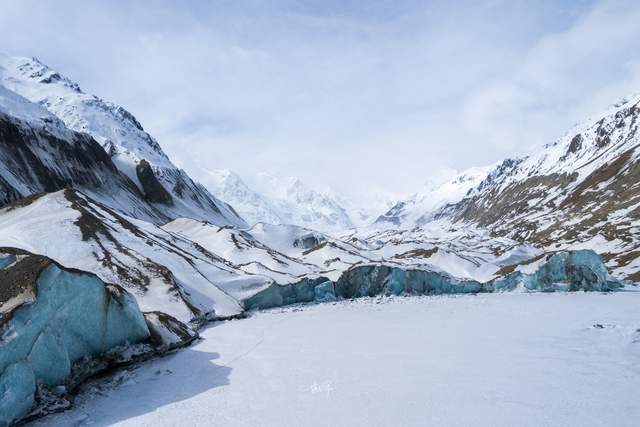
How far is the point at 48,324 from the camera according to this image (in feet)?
50.7

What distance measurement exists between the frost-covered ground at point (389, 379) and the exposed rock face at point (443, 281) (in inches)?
932

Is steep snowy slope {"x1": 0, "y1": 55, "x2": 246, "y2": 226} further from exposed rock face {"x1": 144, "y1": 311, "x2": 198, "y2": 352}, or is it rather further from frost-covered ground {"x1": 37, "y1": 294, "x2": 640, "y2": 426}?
frost-covered ground {"x1": 37, "y1": 294, "x2": 640, "y2": 426}

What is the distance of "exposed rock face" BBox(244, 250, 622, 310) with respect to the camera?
5350 centimetres

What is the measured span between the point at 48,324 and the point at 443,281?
5362 cm

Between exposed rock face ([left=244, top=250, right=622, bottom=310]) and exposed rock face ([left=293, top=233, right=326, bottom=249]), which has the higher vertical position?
exposed rock face ([left=293, top=233, right=326, bottom=249])

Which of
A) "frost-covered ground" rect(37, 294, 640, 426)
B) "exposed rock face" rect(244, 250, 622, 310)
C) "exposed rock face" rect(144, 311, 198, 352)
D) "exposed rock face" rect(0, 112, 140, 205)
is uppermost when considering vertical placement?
"exposed rock face" rect(0, 112, 140, 205)

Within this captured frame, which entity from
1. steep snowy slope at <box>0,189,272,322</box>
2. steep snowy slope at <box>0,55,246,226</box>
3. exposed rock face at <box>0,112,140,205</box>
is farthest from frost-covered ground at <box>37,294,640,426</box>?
steep snowy slope at <box>0,55,246,226</box>

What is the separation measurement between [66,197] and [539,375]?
139 feet

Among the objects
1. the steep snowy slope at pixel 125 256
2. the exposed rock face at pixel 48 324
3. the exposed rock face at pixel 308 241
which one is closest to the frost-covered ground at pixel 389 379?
the exposed rock face at pixel 48 324

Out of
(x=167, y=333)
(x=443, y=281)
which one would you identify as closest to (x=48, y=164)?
(x=443, y=281)

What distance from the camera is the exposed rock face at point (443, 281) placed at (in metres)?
53.5

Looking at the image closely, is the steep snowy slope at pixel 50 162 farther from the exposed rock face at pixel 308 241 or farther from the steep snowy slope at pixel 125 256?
the exposed rock face at pixel 308 241

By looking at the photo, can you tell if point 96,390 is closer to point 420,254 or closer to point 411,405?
point 411,405

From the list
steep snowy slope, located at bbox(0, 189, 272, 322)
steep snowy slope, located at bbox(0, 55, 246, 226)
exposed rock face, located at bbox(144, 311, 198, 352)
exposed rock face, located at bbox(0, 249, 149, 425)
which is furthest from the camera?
steep snowy slope, located at bbox(0, 55, 246, 226)
